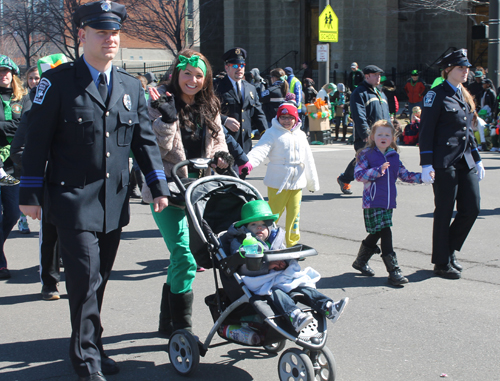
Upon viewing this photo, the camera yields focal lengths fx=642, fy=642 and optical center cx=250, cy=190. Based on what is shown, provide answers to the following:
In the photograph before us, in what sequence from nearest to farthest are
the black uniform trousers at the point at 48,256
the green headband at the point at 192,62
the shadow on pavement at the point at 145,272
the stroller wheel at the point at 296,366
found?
the stroller wheel at the point at 296,366 < the green headband at the point at 192,62 < the black uniform trousers at the point at 48,256 < the shadow on pavement at the point at 145,272

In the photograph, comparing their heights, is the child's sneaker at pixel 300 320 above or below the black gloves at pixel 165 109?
below

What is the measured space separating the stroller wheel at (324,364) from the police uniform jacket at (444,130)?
2.87m

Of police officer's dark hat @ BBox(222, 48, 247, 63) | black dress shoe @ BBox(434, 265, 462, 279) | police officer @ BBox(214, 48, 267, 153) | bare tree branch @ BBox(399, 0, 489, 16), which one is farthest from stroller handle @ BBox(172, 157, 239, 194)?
bare tree branch @ BBox(399, 0, 489, 16)

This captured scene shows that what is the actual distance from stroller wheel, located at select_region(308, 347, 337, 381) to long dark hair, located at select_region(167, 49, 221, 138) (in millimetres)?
1941

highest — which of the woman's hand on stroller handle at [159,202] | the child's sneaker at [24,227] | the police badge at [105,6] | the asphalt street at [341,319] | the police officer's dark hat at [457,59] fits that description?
the police badge at [105,6]

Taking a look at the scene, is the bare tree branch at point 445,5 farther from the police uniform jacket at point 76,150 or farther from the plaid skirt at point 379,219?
the police uniform jacket at point 76,150

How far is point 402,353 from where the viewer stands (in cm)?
435

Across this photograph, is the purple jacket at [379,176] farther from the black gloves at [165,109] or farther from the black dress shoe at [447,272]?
the black gloves at [165,109]

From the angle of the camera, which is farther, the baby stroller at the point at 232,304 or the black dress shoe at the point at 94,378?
the black dress shoe at the point at 94,378

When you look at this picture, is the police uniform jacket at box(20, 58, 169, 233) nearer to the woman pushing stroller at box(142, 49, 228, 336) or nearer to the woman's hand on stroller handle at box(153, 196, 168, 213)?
the woman's hand on stroller handle at box(153, 196, 168, 213)

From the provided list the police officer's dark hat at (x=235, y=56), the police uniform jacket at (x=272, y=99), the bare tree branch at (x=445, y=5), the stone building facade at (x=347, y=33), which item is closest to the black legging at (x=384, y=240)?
the police officer's dark hat at (x=235, y=56)

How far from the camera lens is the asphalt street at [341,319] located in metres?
4.16

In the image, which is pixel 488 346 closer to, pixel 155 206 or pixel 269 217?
pixel 269 217

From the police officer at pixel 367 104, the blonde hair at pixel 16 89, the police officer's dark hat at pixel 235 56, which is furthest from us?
the police officer at pixel 367 104
